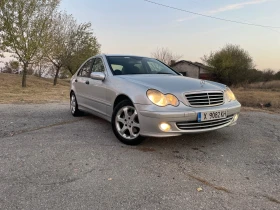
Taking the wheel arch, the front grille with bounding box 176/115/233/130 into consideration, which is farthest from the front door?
the front grille with bounding box 176/115/233/130

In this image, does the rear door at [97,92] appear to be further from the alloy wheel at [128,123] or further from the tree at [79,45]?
the tree at [79,45]

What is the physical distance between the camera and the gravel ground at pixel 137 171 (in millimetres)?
2264

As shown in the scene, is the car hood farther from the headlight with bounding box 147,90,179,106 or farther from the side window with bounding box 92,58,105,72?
the side window with bounding box 92,58,105,72

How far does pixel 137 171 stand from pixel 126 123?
106cm

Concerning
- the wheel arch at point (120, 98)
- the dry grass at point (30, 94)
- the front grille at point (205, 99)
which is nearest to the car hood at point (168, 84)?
the front grille at point (205, 99)

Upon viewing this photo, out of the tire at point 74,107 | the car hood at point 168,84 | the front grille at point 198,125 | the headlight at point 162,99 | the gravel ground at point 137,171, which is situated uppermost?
the car hood at point 168,84

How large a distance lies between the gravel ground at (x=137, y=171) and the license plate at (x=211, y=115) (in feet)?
1.65

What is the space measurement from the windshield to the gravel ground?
1.24m

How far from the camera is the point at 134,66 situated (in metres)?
4.79

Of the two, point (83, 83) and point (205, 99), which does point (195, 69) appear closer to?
point (83, 83)

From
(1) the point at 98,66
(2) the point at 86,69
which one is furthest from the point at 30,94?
(1) the point at 98,66

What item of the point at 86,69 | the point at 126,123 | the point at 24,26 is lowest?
the point at 126,123

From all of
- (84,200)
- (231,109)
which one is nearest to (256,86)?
(231,109)

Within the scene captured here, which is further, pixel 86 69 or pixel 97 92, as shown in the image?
pixel 86 69
